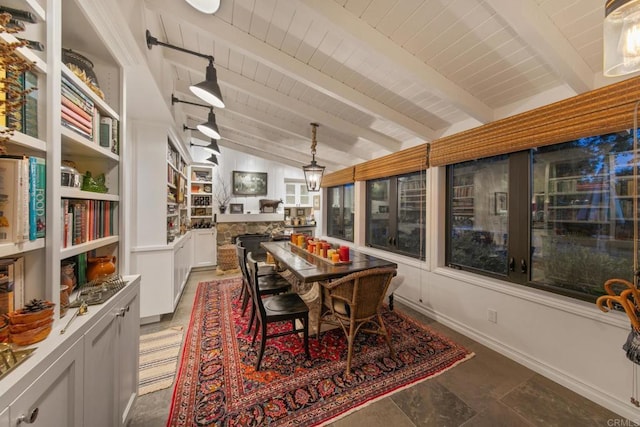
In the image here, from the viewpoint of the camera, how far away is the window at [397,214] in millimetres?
3420

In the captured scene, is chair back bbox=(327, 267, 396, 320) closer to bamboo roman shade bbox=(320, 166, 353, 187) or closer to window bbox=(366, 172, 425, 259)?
window bbox=(366, 172, 425, 259)

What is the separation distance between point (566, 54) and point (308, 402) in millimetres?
2902

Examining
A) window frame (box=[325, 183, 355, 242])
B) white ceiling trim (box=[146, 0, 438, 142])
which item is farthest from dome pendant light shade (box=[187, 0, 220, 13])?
window frame (box=[325, 183, 355, 242])

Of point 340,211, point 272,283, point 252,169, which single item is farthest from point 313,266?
point 252,169

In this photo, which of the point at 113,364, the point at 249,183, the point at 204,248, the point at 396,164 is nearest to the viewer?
the point at 113,364

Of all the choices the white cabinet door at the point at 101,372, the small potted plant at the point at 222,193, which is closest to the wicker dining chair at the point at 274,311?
the white cabinet door at the point at 101,372

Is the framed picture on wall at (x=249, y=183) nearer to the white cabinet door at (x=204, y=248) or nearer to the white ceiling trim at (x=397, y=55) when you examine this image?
the white cabinet door at (x=204, y=248)

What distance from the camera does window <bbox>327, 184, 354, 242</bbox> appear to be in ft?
17.0

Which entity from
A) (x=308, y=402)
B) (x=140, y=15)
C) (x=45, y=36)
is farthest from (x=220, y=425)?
(x=140, y=15)

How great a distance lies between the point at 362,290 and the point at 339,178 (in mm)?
3268

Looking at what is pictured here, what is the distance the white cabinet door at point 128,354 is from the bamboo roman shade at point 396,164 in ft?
10.4

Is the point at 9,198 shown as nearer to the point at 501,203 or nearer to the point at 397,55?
the point at 397,55

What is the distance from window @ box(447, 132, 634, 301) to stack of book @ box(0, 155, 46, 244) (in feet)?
10.6

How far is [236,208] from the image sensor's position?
19.9 ft
